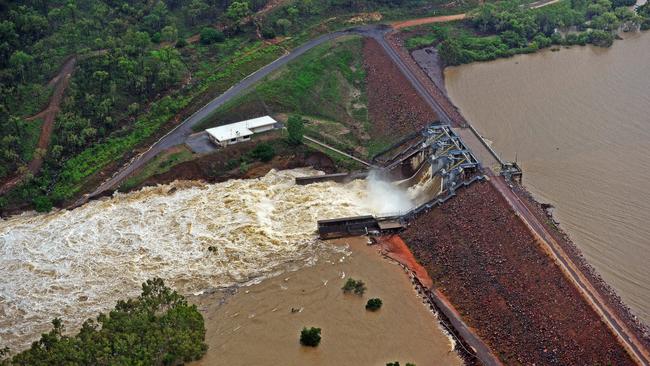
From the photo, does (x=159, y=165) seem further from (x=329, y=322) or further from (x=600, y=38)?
(x=600, y=38)

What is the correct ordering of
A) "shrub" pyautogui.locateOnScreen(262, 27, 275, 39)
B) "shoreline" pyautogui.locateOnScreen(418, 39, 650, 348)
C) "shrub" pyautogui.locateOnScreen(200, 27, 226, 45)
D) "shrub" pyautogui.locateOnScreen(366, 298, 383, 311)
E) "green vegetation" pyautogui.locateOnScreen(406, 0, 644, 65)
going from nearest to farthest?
"shoreline" pyautogui.locateOnScreen(418, 39, 650, 348), "shrub" pyautogui.locateOnScreen(366, 298, 383, 311), "shrub" pyautogui.locateOnScreen(200, 27, 226, 45), "shrub" pyautogui.locateOnScreen(262, 27, 275, 39), "green vegetation" pyautogui.locateOnScreen(406, 0, 644, 65)

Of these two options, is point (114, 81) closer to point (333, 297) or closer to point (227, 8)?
point (227, 8)

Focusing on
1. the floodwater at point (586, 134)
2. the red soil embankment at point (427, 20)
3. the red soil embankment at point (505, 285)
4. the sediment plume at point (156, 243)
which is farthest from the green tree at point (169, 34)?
the red soil embankment at point (505, 285)

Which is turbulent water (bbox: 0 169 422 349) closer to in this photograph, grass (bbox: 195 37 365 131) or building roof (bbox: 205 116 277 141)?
building roof (bbox: 205 116 277 141)

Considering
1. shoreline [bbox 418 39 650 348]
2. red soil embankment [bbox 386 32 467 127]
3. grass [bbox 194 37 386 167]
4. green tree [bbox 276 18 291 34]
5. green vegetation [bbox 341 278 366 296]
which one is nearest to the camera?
shoreline [bbox 418 39 650 348]

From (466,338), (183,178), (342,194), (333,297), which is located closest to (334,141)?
(342,194)

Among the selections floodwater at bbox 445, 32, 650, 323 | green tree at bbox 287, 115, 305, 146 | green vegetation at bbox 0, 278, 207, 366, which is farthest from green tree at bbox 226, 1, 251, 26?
green vegetation at bbox 0, 278, 207, 366
